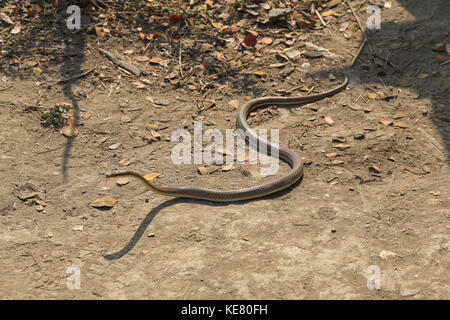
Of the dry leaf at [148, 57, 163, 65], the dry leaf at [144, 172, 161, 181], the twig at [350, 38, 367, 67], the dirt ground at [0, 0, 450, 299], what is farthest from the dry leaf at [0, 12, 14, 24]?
the twig at [350, 38, 367, 67]

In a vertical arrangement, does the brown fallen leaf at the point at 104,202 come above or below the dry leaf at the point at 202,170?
below

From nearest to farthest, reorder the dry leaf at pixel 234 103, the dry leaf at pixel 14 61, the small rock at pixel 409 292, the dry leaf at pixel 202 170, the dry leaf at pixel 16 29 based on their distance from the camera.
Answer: the small rock at pixel 409 292 < the dry leaf at pixel 202 170 < the dry leaf at pixel 234 103 < the dry leaf at pixel 14 61 < the dry leaf at pixel 16 29

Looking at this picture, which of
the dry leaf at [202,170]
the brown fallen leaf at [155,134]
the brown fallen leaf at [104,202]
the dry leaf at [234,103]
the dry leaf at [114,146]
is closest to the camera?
the brown fallen leaf at [104,202]

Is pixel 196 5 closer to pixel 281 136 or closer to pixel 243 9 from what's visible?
pixel 243 9

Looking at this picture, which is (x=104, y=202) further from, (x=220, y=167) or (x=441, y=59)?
(x=441, y=59)

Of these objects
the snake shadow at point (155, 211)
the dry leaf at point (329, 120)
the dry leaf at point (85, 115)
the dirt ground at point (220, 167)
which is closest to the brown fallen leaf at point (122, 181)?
the dirt ground at point (220, 167)

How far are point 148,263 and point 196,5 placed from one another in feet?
18.2

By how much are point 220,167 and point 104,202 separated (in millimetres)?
1442

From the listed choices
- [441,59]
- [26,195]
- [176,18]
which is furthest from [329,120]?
[26,195]

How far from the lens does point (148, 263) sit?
4492 millimetres

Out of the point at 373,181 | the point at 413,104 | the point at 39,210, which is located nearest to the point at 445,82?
the point at 413,104

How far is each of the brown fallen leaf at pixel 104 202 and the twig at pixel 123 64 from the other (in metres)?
2.68

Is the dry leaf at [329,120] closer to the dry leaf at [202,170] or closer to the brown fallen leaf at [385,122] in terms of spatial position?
the brown fallen leaf at [385,122]

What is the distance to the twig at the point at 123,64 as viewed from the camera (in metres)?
7.45
